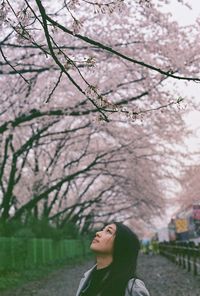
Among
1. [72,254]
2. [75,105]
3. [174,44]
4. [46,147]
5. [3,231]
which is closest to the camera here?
[174,44]

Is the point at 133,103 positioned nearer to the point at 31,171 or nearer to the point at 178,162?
the point at 178,162

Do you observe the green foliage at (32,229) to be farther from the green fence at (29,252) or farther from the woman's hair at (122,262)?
the woman's hair at (122,262)

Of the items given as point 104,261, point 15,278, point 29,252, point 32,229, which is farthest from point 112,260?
point 32,229

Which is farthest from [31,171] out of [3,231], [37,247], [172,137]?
[3,231]

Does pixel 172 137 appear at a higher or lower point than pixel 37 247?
higher

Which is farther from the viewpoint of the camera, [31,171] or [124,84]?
[31,171]

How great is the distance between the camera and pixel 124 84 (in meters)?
18.5

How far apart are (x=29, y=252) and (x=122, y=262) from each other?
67.3 feet

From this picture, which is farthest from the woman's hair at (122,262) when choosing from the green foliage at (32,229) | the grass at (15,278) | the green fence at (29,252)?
the green foliage at (32,229)

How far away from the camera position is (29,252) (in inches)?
920

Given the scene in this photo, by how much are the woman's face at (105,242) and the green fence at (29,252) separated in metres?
15.3

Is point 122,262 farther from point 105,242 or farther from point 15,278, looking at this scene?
point 15,278

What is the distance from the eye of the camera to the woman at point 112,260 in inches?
131

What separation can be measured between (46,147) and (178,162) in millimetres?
7738
